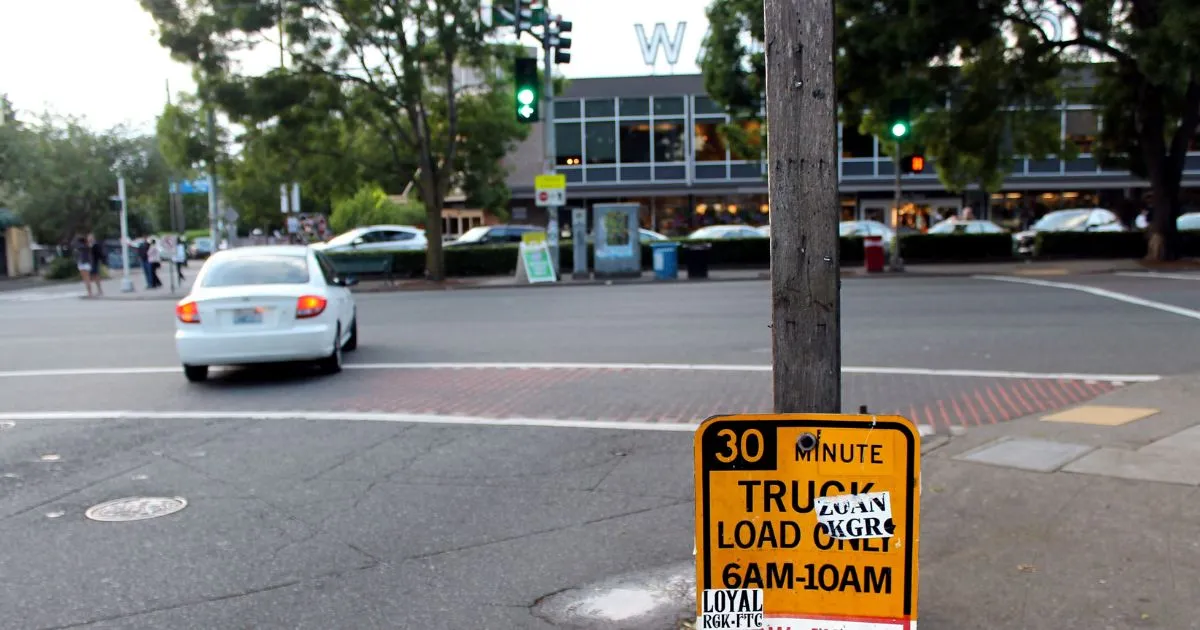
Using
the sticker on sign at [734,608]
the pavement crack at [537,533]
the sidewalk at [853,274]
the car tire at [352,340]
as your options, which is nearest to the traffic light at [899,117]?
the sidewalk at [853,274]

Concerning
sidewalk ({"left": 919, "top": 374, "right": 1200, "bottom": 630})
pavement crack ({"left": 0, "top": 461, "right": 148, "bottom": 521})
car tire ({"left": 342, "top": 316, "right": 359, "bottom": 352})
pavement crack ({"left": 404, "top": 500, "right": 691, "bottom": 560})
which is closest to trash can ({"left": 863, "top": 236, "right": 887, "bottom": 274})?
car tire ({"left": 342, "top": 316, "right": 359, "bottom": 352})

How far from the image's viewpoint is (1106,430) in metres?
8.00

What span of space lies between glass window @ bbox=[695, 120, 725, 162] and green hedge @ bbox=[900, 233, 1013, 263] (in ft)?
63.2

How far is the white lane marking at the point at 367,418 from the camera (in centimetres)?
895

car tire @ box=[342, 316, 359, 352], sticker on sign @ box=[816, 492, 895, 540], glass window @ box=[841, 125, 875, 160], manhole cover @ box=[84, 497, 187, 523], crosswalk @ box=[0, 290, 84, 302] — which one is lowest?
manhole cover @ box=[84, 497, 187, 523]

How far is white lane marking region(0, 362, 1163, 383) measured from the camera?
1081 centimetres

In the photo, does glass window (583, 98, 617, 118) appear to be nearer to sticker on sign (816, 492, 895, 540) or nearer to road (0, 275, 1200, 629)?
road (0, 275, 1200, 629)

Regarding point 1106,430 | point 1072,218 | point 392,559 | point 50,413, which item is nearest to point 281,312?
point 50,413

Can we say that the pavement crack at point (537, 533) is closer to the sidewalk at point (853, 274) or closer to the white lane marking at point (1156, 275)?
the white lane marking at point (1156, 275)

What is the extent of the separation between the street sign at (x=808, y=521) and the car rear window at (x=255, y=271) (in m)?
9.37

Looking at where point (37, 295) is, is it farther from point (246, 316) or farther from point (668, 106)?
point (668, 106)

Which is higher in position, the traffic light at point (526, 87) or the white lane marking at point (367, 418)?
the traffic light at point (526, 87)

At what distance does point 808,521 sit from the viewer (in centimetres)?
361

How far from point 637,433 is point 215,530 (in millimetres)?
3584
